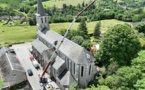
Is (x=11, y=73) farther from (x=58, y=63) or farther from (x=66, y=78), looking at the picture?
(x=66, y=78)

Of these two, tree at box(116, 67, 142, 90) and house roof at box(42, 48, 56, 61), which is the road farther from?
tree at box(116, 67, 142, 90)

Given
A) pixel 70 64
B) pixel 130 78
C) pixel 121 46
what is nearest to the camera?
pixel 130 78

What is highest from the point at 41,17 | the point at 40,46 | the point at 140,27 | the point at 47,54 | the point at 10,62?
the point at 41,17

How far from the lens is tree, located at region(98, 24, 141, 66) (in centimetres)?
4848

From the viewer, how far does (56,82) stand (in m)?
48.1

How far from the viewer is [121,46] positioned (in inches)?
1918

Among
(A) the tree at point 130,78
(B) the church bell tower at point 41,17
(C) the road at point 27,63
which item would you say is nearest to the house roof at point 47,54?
(C) the road at point 27,63

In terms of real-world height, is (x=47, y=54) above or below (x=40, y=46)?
below

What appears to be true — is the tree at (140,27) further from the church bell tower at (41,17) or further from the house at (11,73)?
the house at (11,73)

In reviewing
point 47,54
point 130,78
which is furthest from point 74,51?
point 130,78

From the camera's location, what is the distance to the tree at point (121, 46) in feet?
159

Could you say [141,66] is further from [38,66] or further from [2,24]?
[2,24]

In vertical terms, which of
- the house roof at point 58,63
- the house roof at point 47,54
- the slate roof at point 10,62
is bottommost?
the slate roof at point 10,62

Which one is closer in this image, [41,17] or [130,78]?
[130,78]
